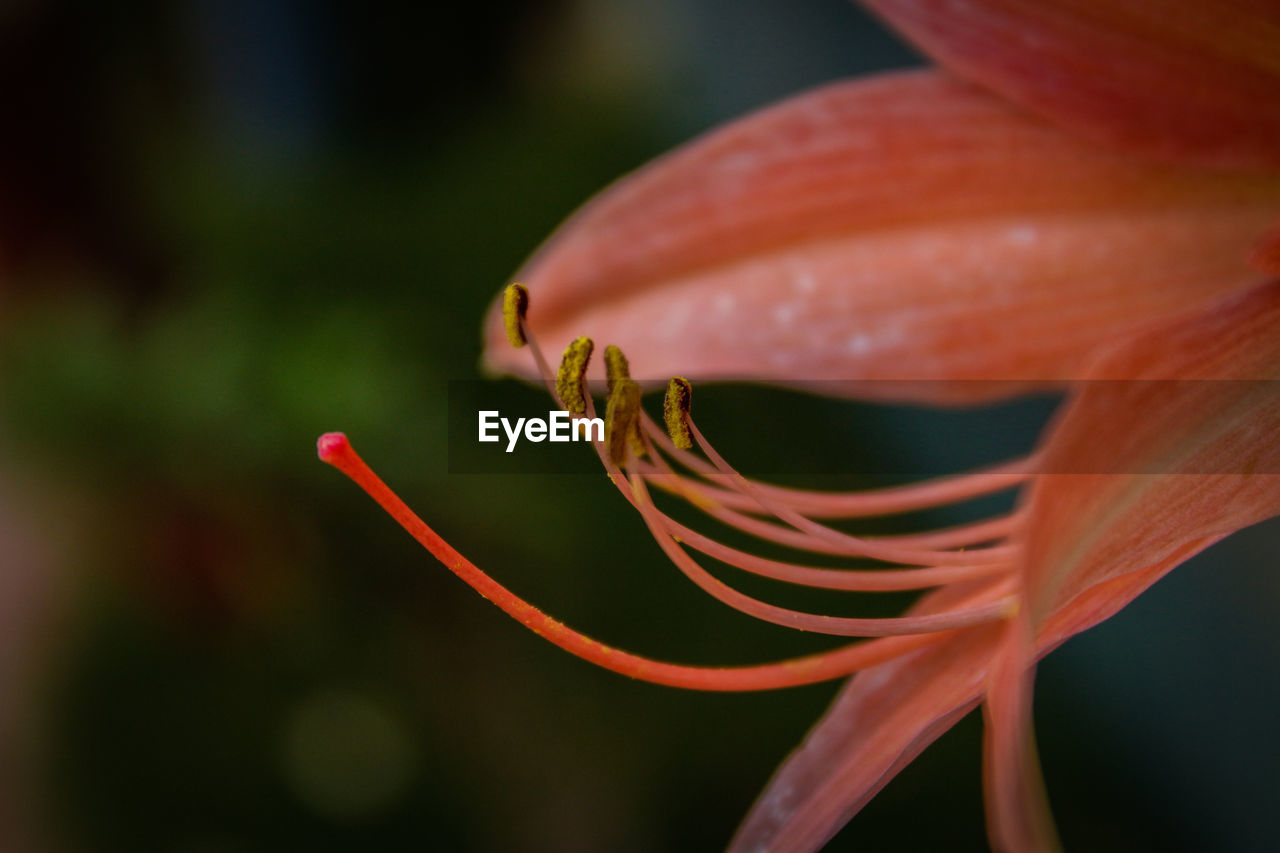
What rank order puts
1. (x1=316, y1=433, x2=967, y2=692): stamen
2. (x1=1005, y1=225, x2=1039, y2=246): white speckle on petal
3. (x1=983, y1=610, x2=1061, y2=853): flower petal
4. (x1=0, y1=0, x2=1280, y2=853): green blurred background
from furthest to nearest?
(x1=0, y1=0, x2=1280, y2=853): green blurred background → (x1=1005, y1=225, x2=1039, y2=246): white speckle on petal → (x1=316, y1=433, x2=967, y2=692): stamen → (x1=983, y1=610, x2=1061, y2=853): flower petal

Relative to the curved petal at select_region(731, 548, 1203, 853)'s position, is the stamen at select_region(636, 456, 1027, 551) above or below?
above

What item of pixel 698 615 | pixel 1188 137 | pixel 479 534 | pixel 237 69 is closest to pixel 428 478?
pixel 479 534

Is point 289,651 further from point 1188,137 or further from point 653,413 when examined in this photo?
point 1188,137

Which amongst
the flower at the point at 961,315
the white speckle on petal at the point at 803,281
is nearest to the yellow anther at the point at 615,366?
the flower at the point at 961,315

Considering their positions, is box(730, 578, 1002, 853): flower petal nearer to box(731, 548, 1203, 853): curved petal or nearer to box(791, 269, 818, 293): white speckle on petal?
box(731, 548, 1203, 853): curved petal

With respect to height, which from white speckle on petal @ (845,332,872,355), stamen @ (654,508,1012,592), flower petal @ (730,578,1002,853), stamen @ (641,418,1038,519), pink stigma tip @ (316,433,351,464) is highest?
white speckle on petal @ (845,332,872,355)

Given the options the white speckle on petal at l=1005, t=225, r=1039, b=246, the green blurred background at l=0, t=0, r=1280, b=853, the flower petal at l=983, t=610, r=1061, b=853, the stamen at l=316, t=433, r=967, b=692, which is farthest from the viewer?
the green blurred background at l=0, t=0, r=1280, b=853

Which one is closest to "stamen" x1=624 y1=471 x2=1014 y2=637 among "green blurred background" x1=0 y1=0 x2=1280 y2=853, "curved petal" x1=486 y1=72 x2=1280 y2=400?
"curved petal" x1=486 y1=72 x2=1280 y2=400
